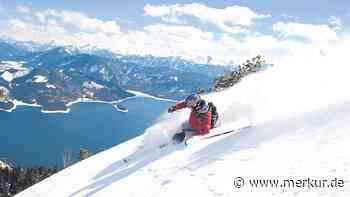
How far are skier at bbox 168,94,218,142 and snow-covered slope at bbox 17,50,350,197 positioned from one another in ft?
3.03

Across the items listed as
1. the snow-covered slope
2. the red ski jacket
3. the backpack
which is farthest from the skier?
the snow-covered slope

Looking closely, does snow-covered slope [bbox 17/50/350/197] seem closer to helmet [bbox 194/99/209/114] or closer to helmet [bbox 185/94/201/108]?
helmet [bbox 194/99/209/114]

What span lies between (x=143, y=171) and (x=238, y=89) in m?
8.70

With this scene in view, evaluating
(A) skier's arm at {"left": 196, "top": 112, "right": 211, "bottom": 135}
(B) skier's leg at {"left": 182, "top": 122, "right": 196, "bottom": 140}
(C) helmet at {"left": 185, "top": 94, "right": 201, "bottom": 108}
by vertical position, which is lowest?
(B) skier's leg at {"left": 182, "top": 122, "right": 196, "bottom": 140}

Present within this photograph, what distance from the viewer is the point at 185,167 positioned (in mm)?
11688

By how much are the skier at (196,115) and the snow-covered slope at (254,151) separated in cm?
92

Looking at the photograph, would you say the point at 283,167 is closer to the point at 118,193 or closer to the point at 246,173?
the point at 246,173

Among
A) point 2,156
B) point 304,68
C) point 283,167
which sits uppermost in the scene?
point 304,68

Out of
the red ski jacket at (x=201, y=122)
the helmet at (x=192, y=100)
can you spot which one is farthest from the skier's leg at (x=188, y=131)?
the helmet at (x=192, y=100)

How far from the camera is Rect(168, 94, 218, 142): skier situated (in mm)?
15031

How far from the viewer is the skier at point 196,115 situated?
15.0 m

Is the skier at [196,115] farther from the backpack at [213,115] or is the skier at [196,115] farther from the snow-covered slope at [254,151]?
the snow-covered slope at [254,151]

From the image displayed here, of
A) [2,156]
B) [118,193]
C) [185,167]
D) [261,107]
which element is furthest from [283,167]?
[2,156]

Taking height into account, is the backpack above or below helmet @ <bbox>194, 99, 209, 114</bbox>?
below
